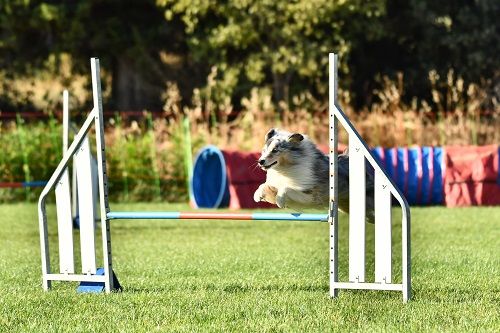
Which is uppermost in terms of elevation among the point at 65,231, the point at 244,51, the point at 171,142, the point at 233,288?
the point at 244,51

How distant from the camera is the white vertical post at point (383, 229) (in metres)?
5.62

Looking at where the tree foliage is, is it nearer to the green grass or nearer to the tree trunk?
the tree trunk

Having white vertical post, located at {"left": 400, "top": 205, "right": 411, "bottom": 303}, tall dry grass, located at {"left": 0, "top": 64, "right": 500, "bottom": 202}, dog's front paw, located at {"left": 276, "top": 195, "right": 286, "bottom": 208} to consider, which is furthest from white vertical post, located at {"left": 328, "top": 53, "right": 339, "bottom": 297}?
tall dry grass, located at {"left": 0, "top": 64, "right": 500, "bottom": 202}

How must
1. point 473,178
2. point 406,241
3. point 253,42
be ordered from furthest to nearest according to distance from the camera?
1. point 253,42
2. point 473,178
3. point 406,241

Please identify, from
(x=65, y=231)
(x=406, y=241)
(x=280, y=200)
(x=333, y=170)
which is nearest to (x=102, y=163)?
(x=65, y=231)

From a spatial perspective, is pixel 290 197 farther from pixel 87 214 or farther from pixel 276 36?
pixel 276 36

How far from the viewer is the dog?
652 cm

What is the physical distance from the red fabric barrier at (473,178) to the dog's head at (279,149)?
8.30m

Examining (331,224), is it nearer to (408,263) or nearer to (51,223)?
(408,263)

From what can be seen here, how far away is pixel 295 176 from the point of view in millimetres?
6566

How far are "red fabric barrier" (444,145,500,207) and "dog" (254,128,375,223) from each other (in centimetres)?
812

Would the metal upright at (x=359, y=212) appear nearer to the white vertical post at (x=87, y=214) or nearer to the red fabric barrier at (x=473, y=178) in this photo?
the white vertical post at (x=87, y=214)

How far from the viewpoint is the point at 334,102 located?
5.75m

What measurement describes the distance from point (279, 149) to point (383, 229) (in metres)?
1.17
